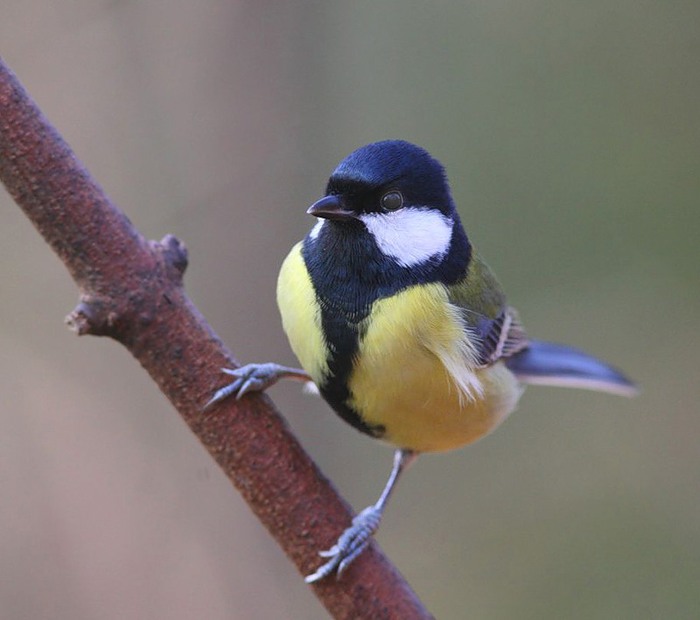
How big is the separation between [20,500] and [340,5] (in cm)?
234

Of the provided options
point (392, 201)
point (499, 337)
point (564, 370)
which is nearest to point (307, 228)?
point (564, 370)

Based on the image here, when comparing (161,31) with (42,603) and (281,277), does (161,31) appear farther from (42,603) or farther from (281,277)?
(42,603)

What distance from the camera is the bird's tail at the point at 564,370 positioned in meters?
2.40

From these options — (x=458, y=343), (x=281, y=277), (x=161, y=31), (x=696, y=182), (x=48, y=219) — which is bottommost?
(x=696, y=182)

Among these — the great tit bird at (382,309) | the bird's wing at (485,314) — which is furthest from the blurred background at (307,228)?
the great tit bird at (382,309)

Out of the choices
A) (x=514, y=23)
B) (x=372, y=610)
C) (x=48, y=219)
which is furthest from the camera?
(x=514, y=23)

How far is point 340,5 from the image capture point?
3.77 metres

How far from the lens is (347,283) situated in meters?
1.72

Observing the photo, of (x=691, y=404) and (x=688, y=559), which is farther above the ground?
(x=691, y=404)

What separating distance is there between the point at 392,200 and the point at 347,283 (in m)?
0.18

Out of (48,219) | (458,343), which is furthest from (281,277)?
(48,219)

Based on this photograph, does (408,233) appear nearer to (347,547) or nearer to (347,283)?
(347,283)

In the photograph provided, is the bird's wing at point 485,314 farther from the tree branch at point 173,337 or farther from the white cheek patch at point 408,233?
the tree branch at point 173,337

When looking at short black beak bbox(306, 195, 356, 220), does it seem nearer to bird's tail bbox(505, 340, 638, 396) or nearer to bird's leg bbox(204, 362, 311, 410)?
bird's leg bbox(204, 362, 311, 410)
